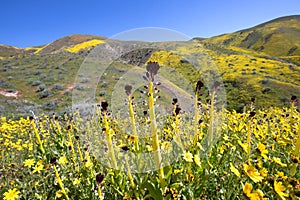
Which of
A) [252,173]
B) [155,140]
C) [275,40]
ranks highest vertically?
[275,40]

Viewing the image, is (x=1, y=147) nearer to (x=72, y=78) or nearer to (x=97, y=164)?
(x=97, y=164)

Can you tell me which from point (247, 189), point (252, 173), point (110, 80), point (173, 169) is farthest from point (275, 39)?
point (247, 189)

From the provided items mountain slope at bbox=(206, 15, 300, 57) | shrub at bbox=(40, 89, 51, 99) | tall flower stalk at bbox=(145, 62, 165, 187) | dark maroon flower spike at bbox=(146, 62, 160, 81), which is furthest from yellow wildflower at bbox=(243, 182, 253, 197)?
mountain slope at bbox=(206, 15, 300, 57)

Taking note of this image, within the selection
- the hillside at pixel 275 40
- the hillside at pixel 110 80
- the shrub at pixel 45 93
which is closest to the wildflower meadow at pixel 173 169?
the hillside at pixel 110 80

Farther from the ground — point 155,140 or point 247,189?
point 155,140

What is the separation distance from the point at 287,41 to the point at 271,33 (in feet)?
47.4

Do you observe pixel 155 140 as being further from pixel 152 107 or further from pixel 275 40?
pixel 275 40

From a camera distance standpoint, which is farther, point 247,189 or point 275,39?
point 275,39

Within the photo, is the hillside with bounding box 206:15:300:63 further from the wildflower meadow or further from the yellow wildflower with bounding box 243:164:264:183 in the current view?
the yellow wildflower with bounding box 243:164:264:183

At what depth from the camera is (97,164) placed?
4.08m

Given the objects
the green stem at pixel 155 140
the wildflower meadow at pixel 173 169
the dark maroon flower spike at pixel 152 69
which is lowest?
Result: the wildflower meadow at pixel 173 169

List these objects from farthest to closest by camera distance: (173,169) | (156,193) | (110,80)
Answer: (110,80) → (173,169) → (156,193)

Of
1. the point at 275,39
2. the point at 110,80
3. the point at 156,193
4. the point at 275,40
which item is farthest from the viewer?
the point at 275,39

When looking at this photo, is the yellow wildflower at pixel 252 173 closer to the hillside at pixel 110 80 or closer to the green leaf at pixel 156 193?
the green leaf at pixel 156 193
